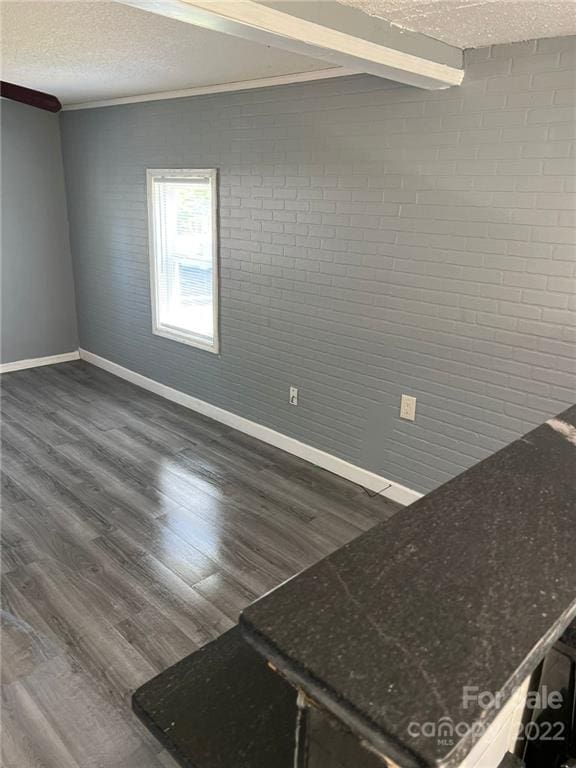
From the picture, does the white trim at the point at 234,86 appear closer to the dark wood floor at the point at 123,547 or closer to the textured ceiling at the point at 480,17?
the textured ceiling at the point at 480,17

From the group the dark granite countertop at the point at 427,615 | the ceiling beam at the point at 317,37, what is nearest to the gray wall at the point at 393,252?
the ceiling beam at the point at 317,37

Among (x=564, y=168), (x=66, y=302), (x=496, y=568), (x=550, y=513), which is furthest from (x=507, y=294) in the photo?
(x=66, y=302)

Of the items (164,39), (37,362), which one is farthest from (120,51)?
(37,362)

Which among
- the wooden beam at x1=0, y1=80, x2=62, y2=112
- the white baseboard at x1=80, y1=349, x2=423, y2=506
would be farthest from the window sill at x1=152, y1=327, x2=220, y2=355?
the wooden beam at x1=0, y1=80, x2=62, y2=112

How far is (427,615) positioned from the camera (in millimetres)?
611

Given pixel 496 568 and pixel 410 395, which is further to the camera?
pixel 410 395

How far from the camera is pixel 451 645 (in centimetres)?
57

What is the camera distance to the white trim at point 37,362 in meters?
5.28

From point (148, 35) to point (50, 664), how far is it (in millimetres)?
2688

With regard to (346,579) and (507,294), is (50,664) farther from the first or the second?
(507,294)

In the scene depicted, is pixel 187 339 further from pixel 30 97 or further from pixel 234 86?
pixel 30 97

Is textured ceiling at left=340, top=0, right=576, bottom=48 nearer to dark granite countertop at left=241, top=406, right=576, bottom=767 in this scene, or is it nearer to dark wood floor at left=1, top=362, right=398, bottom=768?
dark granite countertop at left=241, top=406, right=576, bottom=767

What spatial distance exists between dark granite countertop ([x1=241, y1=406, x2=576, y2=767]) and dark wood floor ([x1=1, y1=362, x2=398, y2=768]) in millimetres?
1494

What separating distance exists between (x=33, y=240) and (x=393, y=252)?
3733 mm
